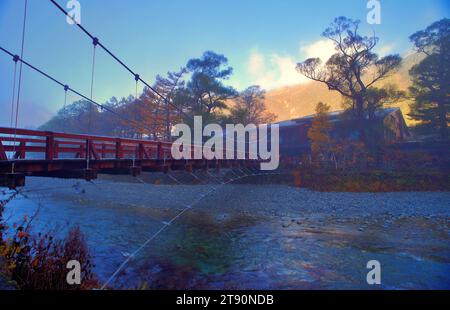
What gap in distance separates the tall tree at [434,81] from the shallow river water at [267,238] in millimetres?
14369

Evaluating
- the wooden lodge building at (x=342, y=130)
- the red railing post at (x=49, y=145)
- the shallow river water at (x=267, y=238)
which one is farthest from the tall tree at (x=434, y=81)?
the red railing post at (x=49, y=145)

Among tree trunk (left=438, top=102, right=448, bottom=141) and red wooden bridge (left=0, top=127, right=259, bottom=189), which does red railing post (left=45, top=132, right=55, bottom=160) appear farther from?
tree trunk (left=438, top=102, right=448, bottom=141)

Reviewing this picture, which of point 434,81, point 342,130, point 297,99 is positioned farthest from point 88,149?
point 297,99

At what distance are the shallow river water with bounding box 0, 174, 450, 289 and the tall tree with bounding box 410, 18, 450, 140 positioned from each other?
1437 cm

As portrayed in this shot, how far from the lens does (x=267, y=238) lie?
38.7 ft

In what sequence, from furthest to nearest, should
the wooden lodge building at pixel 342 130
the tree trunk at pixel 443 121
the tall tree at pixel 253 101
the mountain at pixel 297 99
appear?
1. the mountain at pixel 297 99
2. the tall tree at pixel 253 101
3. the wooden lodge building at pixel 342 130
4. the tree trunk at pixel 443 121

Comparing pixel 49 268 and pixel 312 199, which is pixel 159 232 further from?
pixel 312 199

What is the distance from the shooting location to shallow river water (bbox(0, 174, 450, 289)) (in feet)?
25.8

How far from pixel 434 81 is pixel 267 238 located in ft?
104

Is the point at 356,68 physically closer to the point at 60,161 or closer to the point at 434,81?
the point at 434,81

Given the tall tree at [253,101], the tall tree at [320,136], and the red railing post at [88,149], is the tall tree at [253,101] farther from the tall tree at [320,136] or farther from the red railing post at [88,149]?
the red railing post at [88,149]

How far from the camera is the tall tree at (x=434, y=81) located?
29938 mm

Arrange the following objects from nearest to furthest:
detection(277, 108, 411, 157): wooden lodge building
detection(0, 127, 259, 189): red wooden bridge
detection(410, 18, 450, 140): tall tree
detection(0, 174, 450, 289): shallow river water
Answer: detection(0, 127, 259, 189): red wooden bridge → detection(0, 174, 450, 289): shallow river water → detection(410, 18, 450, 140): tall tree → detection(277, 108, 411, 157): wooden lodge building

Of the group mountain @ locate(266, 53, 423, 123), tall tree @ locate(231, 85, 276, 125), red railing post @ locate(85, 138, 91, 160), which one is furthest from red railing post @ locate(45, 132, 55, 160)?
mountain @ locate(266, 53, 423, 123)
